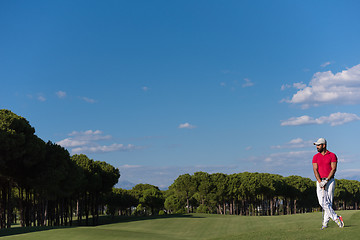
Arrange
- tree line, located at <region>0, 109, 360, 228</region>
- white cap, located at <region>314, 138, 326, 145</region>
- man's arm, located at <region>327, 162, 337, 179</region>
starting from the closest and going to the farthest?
man's arm, located at <region>327, 162, 337, 179</region>
white cap, located at <region>314, 138, 326, 145</region>
tree line, located at <region>0, 109, 360, 228</region>

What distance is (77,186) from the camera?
190 feet

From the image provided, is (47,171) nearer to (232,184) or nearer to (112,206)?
(232,184)

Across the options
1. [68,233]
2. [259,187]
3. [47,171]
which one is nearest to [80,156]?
[47,171]

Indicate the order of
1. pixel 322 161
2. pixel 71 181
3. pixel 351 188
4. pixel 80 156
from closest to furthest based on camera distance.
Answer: pixel 322 161 < pixel 71 181 < pixel 80 156 < pixel 351 188

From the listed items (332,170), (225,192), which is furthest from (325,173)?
(225,192)

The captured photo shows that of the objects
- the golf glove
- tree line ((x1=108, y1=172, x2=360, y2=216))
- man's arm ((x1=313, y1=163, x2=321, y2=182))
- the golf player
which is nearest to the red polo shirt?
the golf player

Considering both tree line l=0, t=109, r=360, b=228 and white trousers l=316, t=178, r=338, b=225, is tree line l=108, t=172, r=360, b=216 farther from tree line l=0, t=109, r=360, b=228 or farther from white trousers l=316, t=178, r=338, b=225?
white trousers l=316, t=178, r=338, b=225

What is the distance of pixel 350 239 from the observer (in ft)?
41.5

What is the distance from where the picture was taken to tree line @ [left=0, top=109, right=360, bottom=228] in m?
47.4

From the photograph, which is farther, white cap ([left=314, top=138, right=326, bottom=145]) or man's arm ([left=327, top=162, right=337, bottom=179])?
white cap ([left=314, top=138, right=326, bottom=145])

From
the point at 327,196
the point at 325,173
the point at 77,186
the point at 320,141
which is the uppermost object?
the point at 320,141

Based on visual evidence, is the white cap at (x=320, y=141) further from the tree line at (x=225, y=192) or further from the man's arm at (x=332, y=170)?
the tree line at (x=225, y=192)

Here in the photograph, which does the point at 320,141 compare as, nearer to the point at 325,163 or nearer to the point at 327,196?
the point at 325,163

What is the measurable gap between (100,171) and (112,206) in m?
55.8
